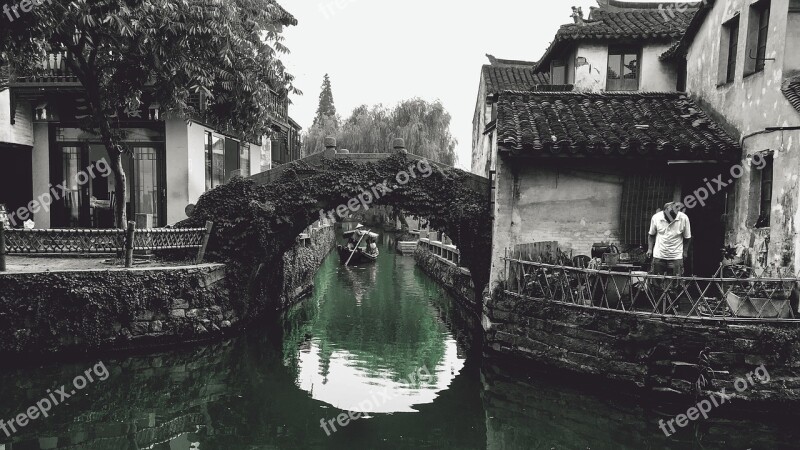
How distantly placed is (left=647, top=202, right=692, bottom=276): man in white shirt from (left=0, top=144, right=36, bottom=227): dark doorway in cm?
1530

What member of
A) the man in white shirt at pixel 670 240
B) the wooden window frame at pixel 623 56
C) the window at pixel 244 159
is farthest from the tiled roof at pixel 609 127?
the window at pixel 244 159

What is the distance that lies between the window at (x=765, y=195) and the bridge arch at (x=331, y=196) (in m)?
5.08

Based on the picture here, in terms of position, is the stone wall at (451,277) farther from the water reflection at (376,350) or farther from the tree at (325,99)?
the tree at (325,99)

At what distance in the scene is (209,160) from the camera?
56.5ft

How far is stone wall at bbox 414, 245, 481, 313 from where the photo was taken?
1678 cm

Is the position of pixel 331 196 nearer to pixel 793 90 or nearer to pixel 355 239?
pixel 793 90

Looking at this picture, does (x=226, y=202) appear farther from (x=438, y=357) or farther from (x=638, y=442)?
(x=638, y=442)

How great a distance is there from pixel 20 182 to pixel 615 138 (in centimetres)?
1498

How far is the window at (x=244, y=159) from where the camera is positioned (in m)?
20.3

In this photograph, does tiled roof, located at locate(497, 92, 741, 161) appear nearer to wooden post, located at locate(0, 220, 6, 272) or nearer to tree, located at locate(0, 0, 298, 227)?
tree, located at locate(0, 0, 298, 227)

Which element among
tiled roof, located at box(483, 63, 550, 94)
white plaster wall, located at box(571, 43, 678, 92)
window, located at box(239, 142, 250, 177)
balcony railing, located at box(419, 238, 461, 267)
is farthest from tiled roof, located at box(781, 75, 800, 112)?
tiled roof, located at box(483, 63, 550, 94)

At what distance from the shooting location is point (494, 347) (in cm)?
1112

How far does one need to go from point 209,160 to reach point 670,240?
1267 centimetres

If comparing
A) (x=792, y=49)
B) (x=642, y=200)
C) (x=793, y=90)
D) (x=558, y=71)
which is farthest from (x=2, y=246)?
(x=558, y=71)
